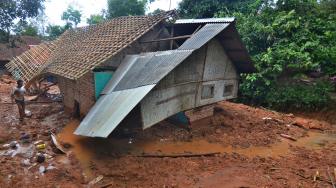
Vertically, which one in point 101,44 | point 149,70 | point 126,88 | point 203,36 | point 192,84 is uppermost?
point 203,36

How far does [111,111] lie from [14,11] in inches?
184

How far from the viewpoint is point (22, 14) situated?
32.2 ft

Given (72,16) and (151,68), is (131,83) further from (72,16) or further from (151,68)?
(72,16)

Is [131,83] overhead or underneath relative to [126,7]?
underneath

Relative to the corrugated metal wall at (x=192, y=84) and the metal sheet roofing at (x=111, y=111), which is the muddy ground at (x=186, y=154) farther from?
the corrugated metal wall at (x=192, y=84)

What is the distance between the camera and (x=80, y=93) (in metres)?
11.8

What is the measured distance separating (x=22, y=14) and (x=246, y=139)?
892cm

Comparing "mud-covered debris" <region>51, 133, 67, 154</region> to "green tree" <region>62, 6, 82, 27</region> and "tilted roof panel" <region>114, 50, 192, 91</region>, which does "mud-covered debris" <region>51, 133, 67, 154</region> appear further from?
"green tree" <region>62, 6, 82, 27</region>

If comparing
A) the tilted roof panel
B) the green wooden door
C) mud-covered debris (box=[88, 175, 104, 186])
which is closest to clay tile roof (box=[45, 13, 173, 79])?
the green wooden door

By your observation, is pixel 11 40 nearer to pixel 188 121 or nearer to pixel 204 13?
pixel 188 121

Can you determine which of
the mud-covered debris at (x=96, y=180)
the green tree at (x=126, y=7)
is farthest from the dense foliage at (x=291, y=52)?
the green tree at (x=126, y=7)

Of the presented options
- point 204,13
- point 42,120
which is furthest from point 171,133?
point 204,13

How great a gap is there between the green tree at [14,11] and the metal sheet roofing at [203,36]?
534cm

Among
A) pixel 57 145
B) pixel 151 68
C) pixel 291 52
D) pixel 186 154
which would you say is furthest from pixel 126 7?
pixel 186 154
